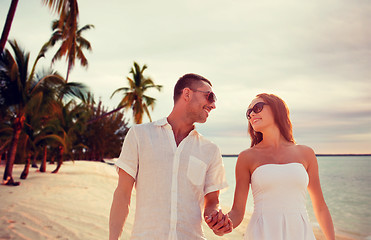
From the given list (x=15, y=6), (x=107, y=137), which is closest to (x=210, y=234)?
(x=15, y=6)

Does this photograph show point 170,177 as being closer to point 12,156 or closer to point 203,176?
point 203,176

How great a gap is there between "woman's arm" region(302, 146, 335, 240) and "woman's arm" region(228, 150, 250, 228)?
2.08 feet

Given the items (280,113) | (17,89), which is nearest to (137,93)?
(17,89)

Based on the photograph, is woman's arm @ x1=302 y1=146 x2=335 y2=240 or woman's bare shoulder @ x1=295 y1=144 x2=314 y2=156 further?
woman's bare shoulder @ x1=295 y1=144 x2=314 y2=156

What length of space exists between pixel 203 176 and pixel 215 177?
13cm

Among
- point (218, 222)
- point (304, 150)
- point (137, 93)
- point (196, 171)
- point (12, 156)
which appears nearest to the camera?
point (218, 222)

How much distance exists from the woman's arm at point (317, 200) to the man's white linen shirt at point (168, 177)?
1063 mm

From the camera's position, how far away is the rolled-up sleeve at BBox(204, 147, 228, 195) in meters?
2.57

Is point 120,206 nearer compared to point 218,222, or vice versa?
point 218,222

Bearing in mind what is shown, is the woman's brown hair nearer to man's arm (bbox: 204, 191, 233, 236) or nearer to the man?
the man

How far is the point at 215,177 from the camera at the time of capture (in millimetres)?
2605

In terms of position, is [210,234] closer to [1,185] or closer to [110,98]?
[1,185]

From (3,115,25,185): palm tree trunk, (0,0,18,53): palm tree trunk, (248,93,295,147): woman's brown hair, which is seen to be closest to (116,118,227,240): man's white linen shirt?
(248,93,295,147): woman's brown hair

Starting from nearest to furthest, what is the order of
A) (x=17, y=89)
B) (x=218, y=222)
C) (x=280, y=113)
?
(x=218, y=222) → (x=280, y=113) → (x=17, y=89)
